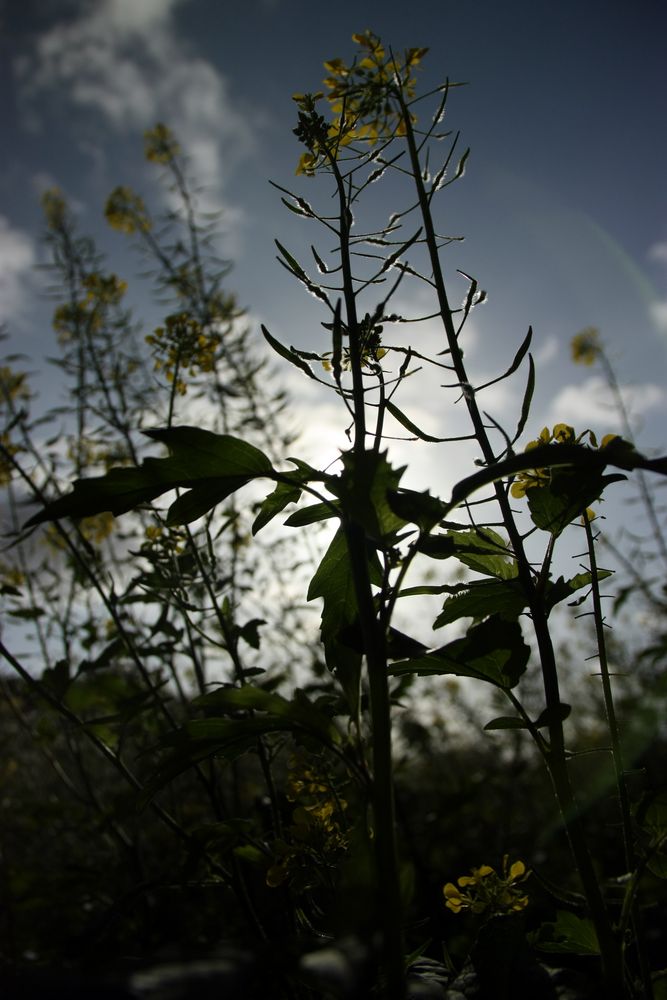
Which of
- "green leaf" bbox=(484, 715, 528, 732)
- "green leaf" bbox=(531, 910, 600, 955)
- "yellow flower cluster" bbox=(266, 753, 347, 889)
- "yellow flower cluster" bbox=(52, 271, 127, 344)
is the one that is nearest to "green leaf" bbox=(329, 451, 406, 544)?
"green leaf" bbox=(484, 715, 528, 732)

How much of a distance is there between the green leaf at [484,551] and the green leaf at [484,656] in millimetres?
129

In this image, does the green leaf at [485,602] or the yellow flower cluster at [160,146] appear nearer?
the green leaf at [485,602]

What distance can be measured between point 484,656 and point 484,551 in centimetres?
17

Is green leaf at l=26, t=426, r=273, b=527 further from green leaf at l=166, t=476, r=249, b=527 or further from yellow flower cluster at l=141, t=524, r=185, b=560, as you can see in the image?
yellow flower cluster at l=141, t=524, r=185, b=560

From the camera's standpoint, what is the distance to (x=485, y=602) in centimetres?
107

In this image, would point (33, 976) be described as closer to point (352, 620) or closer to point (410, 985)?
point (410, 985)

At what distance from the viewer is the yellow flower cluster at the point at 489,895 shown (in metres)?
1.13

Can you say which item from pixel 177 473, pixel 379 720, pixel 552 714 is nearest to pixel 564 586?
pixel 552 714

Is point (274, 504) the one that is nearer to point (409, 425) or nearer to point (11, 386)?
point (409, 425)

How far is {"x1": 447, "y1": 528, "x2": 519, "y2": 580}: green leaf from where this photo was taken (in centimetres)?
108

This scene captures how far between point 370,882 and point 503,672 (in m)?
0.49

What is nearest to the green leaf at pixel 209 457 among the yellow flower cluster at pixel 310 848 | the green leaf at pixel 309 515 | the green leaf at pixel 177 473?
the green leaf at pixel 177 473

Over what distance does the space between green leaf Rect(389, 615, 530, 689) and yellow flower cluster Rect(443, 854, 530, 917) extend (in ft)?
1.27

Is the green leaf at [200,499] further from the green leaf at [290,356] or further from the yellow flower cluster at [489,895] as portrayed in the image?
the yellow flower cluster at [489,895]
